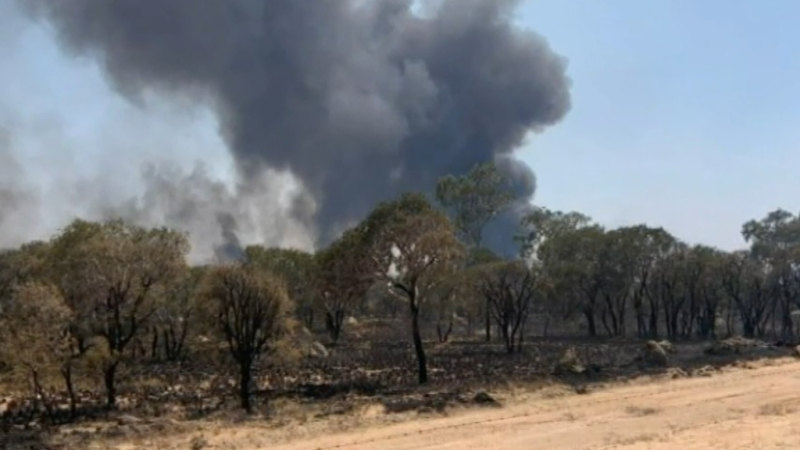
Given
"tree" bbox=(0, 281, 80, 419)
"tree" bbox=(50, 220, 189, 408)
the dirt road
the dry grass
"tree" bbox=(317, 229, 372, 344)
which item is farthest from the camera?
"tree" bbox=(317, 229, 372, 344)

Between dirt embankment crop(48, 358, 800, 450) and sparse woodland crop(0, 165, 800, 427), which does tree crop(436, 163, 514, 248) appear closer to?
sparse woodland crop(0, 165, 800, 427)

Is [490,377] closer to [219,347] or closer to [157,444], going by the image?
[219,347]

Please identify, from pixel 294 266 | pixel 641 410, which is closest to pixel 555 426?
pixel 641 410

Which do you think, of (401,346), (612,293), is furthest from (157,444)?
(612,293)

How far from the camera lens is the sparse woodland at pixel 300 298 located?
31828 millimetres

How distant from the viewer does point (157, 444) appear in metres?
23.0

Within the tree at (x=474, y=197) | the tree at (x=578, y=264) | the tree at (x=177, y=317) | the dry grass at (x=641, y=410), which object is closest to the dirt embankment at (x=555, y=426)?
the dry grass at (x=641, y=410)

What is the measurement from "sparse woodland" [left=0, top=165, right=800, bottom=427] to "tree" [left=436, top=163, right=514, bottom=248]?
10769 mm

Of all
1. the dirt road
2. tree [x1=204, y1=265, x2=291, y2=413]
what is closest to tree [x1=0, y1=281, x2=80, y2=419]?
tree [x1=204, y1=265, x2=291, y2=413]

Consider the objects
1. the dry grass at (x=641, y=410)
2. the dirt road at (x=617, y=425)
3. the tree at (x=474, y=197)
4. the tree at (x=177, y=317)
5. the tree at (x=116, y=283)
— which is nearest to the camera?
the dirt road at (x=617, y=425)

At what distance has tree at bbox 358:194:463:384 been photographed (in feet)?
121

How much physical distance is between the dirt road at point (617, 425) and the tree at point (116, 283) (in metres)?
15.0

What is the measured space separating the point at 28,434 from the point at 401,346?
145ft

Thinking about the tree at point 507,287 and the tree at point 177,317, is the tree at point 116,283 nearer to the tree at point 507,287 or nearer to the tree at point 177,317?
the tree at point 177,317
